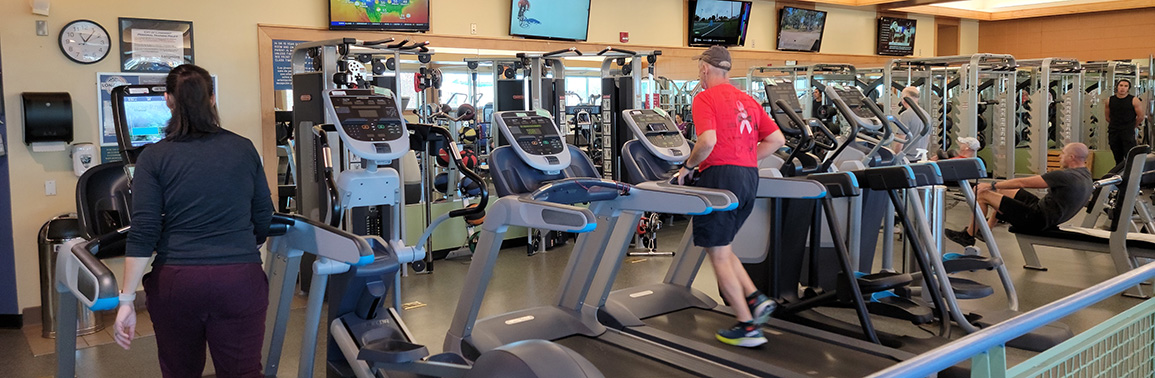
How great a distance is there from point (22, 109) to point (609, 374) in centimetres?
429

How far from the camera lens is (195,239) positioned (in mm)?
2588

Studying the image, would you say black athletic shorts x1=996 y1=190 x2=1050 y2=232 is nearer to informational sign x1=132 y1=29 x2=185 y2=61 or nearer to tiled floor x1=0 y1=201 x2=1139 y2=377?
tiled floor x1=0 y1=201 x2=1139 y2=377

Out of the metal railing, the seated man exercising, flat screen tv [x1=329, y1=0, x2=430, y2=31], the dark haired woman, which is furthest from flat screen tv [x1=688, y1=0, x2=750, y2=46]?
the metal railing

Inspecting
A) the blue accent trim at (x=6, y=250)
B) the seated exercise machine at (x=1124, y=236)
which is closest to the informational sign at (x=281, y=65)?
the blue accent trim at (x=6, y=250)

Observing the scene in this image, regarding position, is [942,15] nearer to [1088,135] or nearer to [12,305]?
[1088,135]

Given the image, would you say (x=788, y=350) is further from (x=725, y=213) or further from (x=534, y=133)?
(x=534, y=133)

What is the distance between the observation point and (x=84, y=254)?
2.68 m

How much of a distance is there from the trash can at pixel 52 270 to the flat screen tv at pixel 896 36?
1189cm

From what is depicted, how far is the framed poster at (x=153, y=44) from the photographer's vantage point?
249 inches

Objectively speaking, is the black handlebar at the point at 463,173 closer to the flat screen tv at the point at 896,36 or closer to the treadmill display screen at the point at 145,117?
the treadmill display screen at the point at 145,117

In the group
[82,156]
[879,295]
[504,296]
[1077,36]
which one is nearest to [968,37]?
[1077,36]

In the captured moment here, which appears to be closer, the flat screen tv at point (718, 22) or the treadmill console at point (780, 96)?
the treadmill console at point (780, 96)

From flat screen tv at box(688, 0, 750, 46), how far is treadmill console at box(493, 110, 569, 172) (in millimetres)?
6453

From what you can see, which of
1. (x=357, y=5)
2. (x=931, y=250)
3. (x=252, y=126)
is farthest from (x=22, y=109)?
(x=931, y=250)
